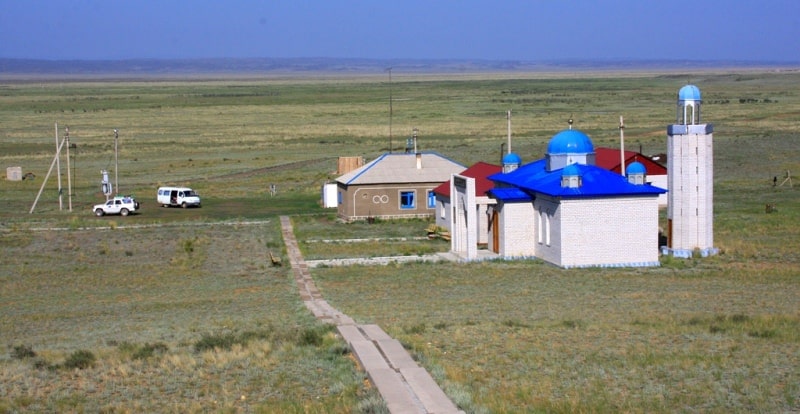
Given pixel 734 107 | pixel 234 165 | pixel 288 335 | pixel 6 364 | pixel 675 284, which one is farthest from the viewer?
pixel 734 107

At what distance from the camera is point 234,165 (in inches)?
2908

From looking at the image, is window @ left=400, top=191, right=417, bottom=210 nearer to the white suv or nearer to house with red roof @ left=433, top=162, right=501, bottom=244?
house with red roof @ left=433, top=162, right=501, bottom=244

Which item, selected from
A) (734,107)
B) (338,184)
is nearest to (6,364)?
(338,184)

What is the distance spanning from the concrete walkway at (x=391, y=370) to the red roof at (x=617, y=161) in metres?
23.3

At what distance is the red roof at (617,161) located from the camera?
44375 mm

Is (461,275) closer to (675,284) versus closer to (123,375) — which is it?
(675,284)

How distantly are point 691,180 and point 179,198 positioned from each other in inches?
1086

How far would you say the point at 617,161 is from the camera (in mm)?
44656

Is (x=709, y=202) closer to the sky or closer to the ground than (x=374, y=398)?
closer to the sky

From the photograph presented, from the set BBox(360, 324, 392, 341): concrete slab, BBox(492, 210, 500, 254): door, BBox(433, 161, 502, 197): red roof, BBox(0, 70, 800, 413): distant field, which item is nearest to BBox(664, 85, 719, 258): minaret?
BBox(0, 70, 800, 413): distant field

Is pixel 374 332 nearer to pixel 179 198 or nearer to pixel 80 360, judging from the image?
pixel 80 360

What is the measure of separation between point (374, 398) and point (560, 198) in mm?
19297

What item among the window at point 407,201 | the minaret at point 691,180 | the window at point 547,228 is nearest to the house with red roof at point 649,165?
the window at point 407,201

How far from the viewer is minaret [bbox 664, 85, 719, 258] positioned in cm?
3366
